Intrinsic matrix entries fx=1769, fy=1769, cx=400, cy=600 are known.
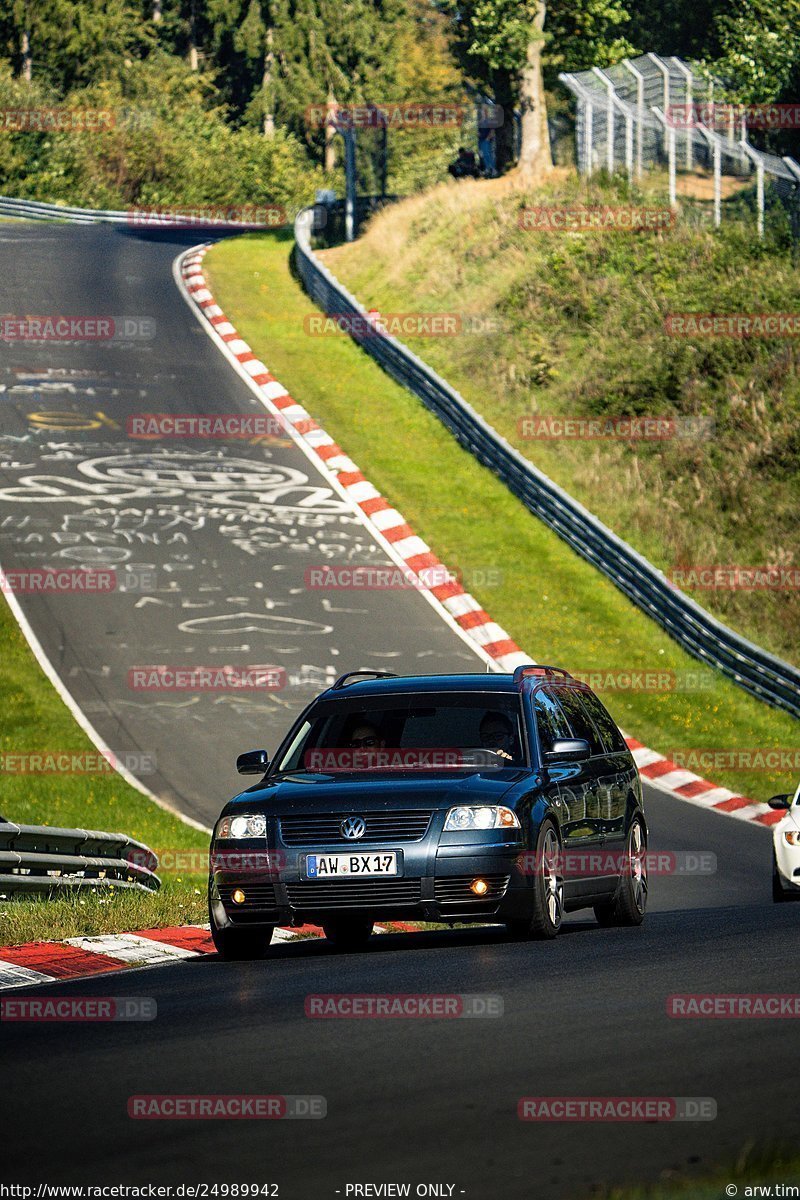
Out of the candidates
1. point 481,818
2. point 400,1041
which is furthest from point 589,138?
point 400,1041

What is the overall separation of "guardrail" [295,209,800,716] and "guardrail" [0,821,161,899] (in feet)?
35.3

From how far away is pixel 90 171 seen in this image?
70875 millimetres

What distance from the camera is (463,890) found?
9.96m

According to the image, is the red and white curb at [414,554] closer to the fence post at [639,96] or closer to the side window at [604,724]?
the side window at [604,724]

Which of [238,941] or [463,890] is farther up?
[463,890]

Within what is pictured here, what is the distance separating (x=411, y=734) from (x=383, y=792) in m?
1.02

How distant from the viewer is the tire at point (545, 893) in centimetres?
1027

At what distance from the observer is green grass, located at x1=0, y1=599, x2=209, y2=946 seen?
1191 cm

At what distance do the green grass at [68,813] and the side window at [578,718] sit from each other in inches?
119

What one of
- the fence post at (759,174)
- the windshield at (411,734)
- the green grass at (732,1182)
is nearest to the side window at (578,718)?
the windshield at (411,734)

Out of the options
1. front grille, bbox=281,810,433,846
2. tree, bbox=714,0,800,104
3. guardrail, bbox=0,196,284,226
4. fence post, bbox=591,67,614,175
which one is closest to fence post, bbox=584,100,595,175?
fence post, bbox=591,67,614,175

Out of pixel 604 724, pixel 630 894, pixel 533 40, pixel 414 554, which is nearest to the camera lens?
pixel 630 894

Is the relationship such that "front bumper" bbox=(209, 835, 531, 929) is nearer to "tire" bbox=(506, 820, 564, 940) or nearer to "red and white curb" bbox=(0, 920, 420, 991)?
"tire" bbox=(506, 820, 564, 940)

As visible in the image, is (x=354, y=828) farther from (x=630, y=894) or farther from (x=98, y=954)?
(x=630, y=894)
